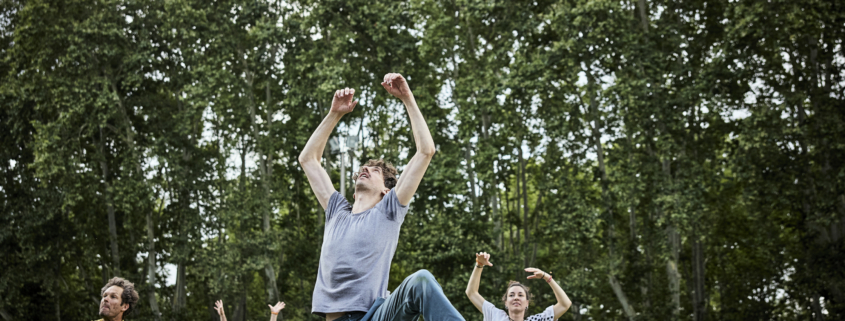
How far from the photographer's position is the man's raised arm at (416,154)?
118 inches

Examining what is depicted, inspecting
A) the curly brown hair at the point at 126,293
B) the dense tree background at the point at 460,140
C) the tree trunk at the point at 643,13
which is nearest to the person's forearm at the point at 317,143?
the curly brown hair at the point at 126,293

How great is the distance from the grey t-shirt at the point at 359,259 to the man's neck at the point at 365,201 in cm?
10

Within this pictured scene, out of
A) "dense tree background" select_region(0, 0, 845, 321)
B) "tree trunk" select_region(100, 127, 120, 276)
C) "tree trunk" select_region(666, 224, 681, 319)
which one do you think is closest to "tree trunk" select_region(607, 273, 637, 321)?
"dense tree background" select_region(0, 0, 845, 321)

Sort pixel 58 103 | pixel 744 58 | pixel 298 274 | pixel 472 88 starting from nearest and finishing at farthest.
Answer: pixel 744 58, pixel 472 88, pixel 58 103, pixel 298 274

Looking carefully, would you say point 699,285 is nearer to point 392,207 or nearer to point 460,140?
point 460,140

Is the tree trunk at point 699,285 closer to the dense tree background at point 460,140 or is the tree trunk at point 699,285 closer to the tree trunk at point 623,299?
the dense tree background at point 460,140

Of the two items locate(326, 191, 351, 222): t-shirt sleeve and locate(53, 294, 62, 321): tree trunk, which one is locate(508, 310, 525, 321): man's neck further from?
locate(53, 294, 62, 321): tree trunk

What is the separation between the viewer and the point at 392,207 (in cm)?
298

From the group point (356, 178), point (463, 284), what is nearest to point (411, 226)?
point (463, 284)

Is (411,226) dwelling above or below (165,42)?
below

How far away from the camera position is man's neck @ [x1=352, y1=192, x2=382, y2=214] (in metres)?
3.15

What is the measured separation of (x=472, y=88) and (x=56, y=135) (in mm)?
9990

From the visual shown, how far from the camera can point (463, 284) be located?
1609cm

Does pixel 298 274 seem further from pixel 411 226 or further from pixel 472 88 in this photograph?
pixel 472 88
